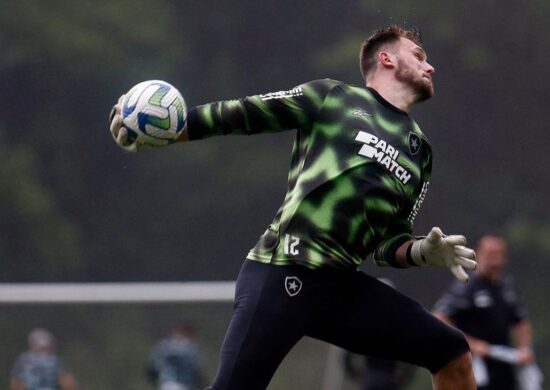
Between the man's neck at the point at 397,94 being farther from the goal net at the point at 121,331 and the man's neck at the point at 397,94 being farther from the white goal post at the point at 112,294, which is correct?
the white goal post at the point at 112,294

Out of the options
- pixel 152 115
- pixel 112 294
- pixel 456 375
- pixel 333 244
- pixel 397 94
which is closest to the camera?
pixel 152 115

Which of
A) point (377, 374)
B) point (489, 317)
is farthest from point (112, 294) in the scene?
point (489, 317)

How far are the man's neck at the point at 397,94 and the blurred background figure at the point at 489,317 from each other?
3473 millimetres

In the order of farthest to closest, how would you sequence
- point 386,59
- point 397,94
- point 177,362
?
point 177,362
point 386,59
point 397,94

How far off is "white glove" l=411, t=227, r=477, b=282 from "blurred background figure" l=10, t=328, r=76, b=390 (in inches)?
202

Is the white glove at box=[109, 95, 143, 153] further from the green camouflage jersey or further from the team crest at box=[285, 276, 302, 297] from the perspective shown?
the team crest at box=[285, 276, 302, 297]

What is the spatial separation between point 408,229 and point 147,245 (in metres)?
12.8

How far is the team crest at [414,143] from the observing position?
18.9 feet

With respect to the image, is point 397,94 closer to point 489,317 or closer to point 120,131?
point 120,131

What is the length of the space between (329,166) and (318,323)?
2.01 feet

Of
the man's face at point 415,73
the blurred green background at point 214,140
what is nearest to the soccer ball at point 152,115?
the man's face at point 415,73

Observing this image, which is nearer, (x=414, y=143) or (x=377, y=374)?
(x=414, y=143)

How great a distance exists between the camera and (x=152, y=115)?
5.45 m

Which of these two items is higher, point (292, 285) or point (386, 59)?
point (386, 59)
